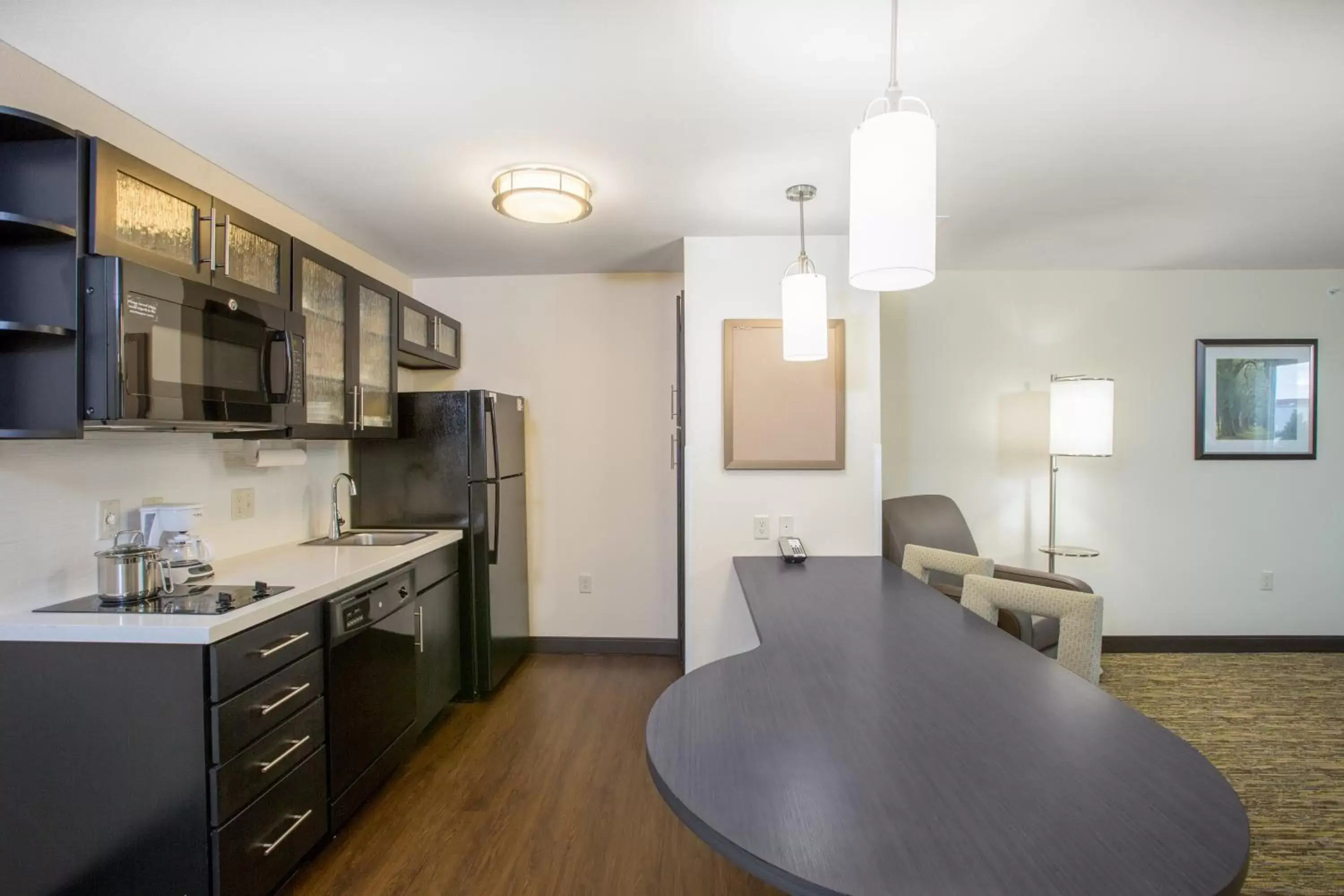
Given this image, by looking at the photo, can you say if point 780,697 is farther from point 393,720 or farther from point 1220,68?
point 1220,68

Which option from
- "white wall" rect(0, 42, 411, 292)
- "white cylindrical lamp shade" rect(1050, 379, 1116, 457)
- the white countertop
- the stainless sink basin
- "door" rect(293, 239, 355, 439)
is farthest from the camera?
"white cylindrical lamp shade" rect(1050, 379, 1116, 457)

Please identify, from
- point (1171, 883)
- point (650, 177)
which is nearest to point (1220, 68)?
point (650, 177)

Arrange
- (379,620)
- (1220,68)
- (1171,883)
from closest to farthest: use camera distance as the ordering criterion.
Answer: (1171,883) < (1220,68) < (379,620)

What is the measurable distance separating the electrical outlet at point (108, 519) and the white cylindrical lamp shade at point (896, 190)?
7.37ft

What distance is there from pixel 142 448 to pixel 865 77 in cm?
250

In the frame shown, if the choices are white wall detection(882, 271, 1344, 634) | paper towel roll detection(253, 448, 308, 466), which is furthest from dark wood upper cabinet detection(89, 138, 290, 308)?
white wall detection(882, 271, 1344, 634)

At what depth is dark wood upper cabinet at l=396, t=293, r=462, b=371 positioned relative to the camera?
2.98 m

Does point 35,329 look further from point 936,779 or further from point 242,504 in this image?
point 936,779

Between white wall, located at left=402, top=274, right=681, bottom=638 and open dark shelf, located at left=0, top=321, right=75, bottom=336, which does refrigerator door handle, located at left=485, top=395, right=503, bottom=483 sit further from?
open dark shelf, located at left=0, top=321, right=75, bottom=336

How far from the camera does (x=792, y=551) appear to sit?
8.54 feet

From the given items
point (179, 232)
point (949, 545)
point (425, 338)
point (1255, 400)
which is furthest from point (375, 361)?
point (1255, 400)

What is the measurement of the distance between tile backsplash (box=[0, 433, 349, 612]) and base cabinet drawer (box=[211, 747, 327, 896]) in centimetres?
84

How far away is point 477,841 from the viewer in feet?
6.52

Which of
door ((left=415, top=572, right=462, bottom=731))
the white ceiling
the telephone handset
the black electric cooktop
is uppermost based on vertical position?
the white ceiling
